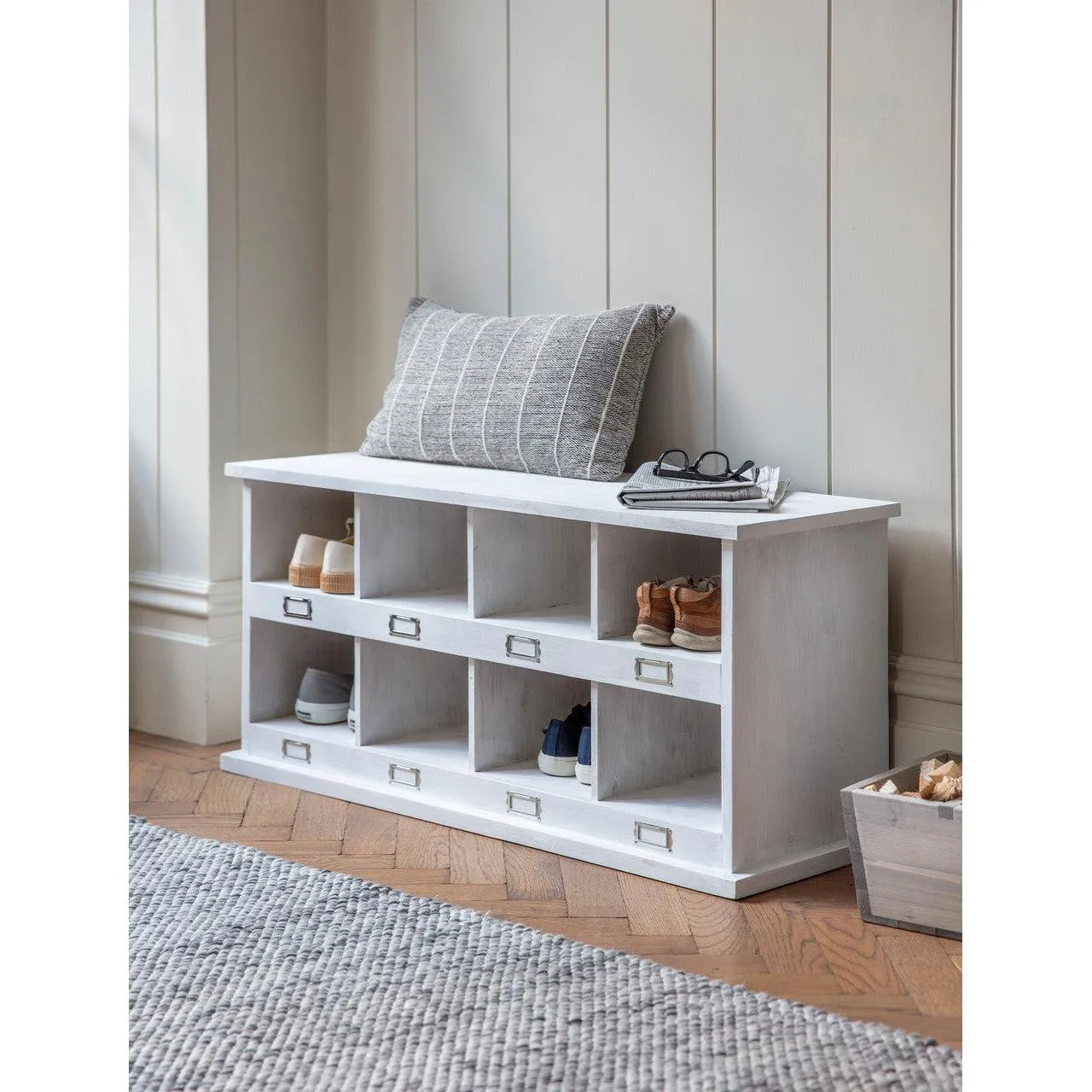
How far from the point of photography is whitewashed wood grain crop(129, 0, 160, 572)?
2.98 meters

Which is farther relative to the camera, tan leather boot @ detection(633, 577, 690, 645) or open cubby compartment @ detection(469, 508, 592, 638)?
open cubby compartment @ detection(469, 508, 592, 638)

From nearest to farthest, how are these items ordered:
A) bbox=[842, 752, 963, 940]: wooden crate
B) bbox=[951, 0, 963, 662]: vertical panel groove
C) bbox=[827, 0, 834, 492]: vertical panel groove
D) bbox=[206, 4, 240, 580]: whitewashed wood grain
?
bbox=[842, 752, 963, 940]: wooden crate → bbox=[951, 0, 963, 662]: vertical panel groove → bbox=[827, 0, 834, 492]: vertical panel groove → bbox=[206, 4, 240, 580]: whitewashed wood grain

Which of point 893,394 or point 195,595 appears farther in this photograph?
point 195,595

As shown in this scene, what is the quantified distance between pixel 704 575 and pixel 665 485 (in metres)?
0.32

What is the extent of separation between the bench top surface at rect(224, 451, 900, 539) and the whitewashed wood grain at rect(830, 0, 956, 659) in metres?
0.10

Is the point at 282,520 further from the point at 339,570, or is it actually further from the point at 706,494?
the point at 706,494

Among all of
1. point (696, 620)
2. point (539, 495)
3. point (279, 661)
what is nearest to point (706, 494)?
point (696, 620)

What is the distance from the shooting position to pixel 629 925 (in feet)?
6.47

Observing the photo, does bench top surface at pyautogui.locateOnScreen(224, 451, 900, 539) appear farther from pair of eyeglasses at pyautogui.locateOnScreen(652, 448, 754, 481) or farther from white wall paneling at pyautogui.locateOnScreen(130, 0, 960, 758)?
white wall paneling at pyautogui.locateOnScreen(130, 0, 960, 758)

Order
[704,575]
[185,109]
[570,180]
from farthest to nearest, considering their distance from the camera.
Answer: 1. [185,109]
2. [570,180]
3. [704,575]

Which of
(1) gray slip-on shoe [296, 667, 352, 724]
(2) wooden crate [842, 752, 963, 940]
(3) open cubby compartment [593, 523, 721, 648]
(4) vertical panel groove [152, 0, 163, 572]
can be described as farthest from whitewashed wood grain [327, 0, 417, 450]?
(2) wooden crate [842, 752, 963, 940]

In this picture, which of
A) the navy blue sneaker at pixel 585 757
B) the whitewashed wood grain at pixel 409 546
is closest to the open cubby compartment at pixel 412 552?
the whitewashed wood grain at pixel 409 546

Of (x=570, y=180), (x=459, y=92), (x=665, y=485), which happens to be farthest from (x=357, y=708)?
(x=459, y=92)
